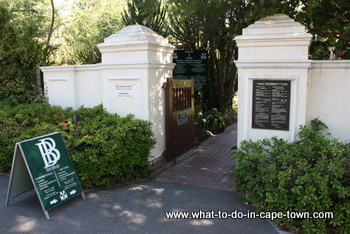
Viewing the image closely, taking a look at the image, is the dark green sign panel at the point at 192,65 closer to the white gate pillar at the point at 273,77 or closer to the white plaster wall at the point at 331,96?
the white gate pillar at the point at 273,77

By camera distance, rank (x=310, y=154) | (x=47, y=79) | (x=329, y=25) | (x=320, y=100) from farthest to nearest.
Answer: (x=47, y=79) < (x=329, y=25) < (x=320, y=100) < (x=310, y=154)

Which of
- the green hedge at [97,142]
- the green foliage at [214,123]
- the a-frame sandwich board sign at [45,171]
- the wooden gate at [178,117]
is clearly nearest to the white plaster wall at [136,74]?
the wooden gate at [178,117]

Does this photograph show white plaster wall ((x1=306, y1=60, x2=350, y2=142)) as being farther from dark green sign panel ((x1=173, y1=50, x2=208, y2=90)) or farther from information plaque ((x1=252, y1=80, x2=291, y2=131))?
dark green sign panel ((x1=173, y1=50, x2=208, y2=90))

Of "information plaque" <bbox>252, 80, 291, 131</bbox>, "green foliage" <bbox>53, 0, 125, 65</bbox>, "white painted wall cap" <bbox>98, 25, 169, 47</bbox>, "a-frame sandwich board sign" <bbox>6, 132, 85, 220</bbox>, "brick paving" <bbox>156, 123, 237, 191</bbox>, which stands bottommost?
"brick paving" <bbox>156, 123, 237, 191</bbox>

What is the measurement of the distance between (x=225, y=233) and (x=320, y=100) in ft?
8.59

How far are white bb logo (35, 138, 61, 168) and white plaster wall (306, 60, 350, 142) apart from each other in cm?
399

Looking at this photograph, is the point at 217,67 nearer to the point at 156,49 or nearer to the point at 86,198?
the point at 156,49

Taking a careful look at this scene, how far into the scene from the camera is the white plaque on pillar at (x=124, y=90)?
6.03 metres

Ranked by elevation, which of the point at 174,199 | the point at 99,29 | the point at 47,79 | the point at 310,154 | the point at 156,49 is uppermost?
the point at 99,29

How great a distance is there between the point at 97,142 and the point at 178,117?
2.48 meters

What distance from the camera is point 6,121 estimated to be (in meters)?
5.95

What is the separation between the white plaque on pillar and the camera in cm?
603

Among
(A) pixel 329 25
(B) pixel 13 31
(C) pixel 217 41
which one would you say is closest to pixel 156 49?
(A) pixel 329 25

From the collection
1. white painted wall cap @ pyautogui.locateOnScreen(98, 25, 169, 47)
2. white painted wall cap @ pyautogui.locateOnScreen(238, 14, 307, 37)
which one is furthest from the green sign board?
white painted wall cap @ pyautogui.locateOnScreen(238, 14, 307, 37)
